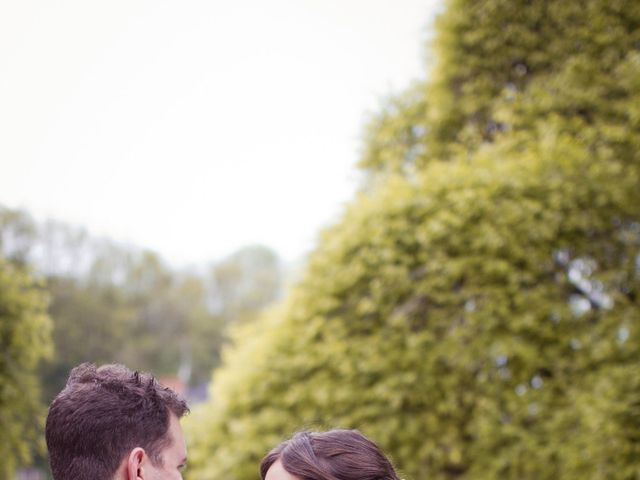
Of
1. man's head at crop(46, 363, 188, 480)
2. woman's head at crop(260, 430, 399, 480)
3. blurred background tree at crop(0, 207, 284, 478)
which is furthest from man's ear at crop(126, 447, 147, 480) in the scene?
blurred background tree at crop(0, 207, 284, 478)

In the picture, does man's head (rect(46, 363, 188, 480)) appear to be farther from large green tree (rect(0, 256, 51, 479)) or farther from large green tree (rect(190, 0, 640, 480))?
large green tree (rect(0, 256, 51, 479))

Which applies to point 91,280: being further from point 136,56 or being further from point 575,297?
point 575,297

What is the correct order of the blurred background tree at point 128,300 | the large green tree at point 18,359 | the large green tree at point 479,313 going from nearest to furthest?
1. the large green tree at point 479,313
2. the large green tree at point 18,359
3. the blurred background tree at point 128,300

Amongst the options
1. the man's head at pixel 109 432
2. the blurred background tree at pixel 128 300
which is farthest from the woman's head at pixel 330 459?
the blurred background tree at pixel 128 300

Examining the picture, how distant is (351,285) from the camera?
21.8ft

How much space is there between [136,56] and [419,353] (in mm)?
27203

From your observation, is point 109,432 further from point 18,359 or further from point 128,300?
point 128,300

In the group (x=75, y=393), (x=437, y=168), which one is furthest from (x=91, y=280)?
(x=75, y=393)

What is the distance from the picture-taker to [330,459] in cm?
207

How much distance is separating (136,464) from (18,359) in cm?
570

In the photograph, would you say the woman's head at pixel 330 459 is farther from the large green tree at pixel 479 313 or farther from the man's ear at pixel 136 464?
the large green tree at pixel 479 313

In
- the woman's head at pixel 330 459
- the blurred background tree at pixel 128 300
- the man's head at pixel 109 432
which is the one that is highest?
the man's head at pixel 109 432

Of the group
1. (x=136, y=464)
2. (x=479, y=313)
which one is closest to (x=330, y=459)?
(x=136, y=464)

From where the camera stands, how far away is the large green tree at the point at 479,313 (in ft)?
19.9
